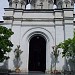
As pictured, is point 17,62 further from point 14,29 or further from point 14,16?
point 14,16

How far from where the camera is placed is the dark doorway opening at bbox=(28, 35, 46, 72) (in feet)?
94.0

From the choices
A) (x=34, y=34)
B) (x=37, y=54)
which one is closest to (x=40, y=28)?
(x=34, y=34)

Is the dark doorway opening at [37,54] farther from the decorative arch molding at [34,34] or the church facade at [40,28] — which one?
the church facade at [40,28]

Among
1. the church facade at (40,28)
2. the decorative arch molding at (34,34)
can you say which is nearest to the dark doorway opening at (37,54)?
the decorative arch molding at (34,34)

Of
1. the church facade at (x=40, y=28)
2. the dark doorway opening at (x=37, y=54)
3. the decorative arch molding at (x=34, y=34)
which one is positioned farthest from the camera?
the dark doorway opening at (x=37, y=54)

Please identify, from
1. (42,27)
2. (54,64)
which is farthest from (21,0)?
(54,64)

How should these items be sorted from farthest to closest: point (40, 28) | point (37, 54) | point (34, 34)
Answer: point (37, 54)
point (34, 34)
point (40, 28)

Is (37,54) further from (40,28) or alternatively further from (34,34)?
(40,28)

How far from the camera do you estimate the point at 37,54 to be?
29.2 meters

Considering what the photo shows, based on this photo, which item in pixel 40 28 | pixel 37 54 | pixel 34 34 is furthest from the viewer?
pixel 37 54

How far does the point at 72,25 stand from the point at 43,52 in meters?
6.47

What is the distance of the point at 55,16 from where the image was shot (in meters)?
26.6

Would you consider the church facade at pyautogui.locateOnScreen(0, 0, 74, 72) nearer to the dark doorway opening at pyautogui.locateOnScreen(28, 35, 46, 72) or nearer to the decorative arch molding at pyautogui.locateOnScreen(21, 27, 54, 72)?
the decorative arch molding at pyautogui.locateOnScreen(21, 27, 54, 72)

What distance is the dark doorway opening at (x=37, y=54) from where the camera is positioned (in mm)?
28644
